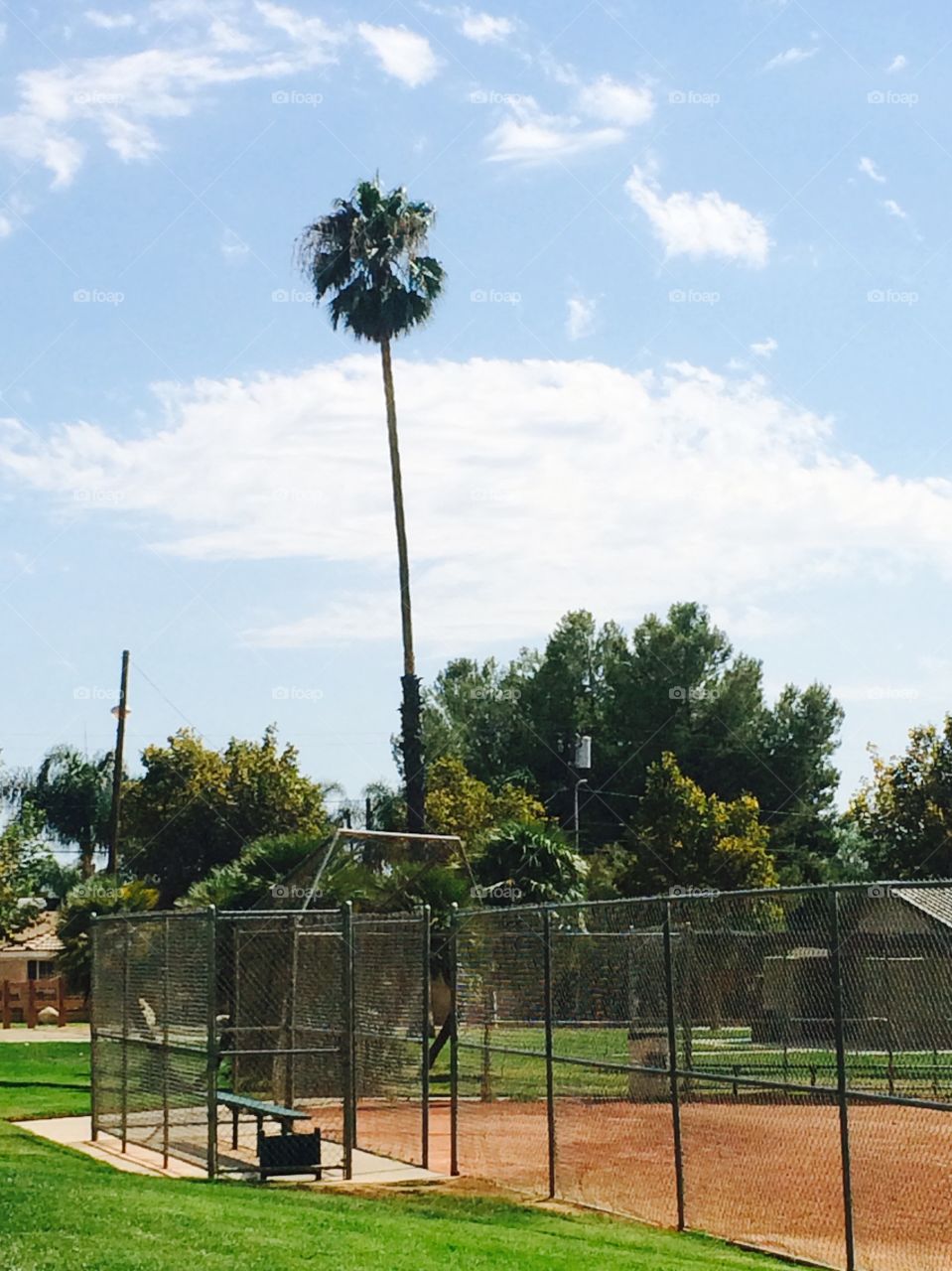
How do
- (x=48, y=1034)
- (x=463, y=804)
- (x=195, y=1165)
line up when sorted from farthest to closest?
(x=463, y=804)
(x=48, y=1034)
(x=195, y=1165)

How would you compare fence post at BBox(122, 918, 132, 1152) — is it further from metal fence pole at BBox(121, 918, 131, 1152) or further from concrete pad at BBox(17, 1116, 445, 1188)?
concrete pad at BBox(17, 1116, 445, 1188)

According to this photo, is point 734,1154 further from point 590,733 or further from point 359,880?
point 590,733

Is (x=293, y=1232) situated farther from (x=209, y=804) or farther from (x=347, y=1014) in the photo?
(x=209, y=804)

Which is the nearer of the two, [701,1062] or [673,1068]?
[673,1068]

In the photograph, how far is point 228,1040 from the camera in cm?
2469

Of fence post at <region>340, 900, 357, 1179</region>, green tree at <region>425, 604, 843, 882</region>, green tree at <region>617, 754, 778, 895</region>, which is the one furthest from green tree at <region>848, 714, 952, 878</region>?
fence post at <region>340, 900, 357, 1179</region>

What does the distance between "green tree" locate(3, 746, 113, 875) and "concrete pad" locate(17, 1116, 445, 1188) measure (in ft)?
251

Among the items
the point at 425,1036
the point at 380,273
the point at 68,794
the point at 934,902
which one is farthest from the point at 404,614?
the point at 68,794

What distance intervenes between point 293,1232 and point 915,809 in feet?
127

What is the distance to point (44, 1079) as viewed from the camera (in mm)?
28219

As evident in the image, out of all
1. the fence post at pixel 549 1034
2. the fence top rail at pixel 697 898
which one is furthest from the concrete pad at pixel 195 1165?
the fence top rail at pixel 697 898

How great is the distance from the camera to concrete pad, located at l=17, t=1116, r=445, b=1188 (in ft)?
53.3

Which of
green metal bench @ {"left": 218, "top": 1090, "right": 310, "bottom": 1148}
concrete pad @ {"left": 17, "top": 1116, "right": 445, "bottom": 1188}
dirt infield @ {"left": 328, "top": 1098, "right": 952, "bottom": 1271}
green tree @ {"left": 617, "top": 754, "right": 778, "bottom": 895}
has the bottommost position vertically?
concrete pad @ {"left": 17, "top": 1116, "right": 445, "bottom": 1188}

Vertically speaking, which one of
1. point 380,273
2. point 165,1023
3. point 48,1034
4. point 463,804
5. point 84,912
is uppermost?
point 380,273
